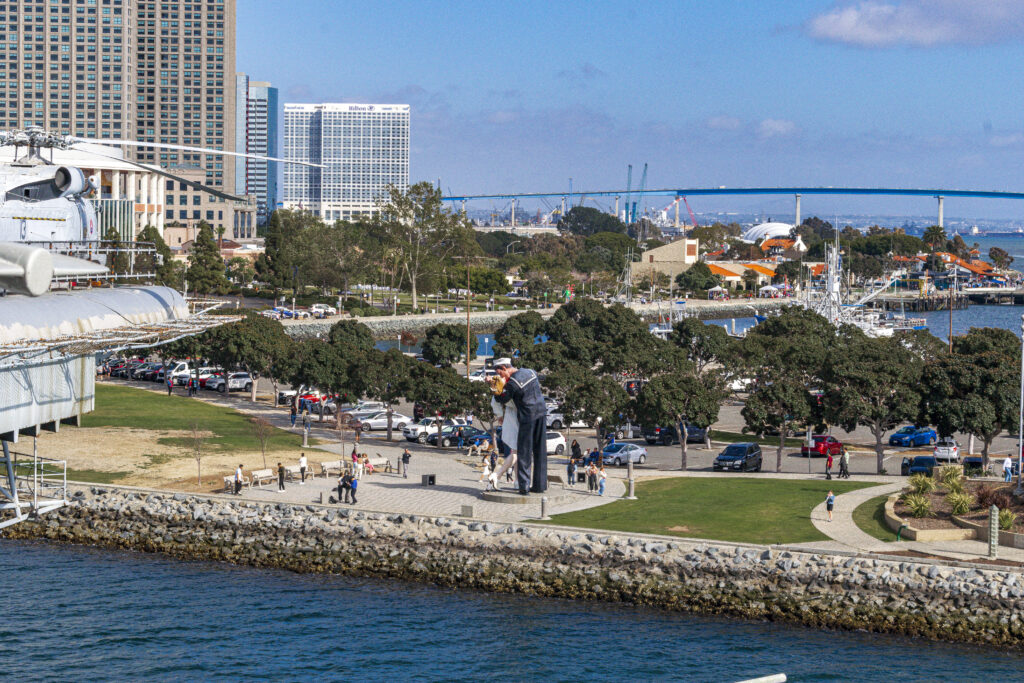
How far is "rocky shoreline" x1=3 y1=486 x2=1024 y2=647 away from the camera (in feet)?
108

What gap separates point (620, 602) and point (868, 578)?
7.20 meters

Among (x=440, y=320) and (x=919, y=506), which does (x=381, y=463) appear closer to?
(x=919, y=506)

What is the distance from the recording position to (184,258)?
15462cm

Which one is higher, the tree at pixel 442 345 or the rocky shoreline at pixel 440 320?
the rocky shoreline at pixel 440 320

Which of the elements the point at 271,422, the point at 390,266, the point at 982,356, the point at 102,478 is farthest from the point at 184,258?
the point at 982,356

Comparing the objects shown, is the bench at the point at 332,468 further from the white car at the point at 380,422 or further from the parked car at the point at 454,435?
the white car at the point at 380,422

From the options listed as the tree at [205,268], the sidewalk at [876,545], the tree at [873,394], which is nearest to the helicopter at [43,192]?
the sidewalk at [876,545]

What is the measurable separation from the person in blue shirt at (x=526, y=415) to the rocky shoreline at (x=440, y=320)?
53.5 meters

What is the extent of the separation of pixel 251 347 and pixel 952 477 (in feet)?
130

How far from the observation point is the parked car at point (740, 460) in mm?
49156

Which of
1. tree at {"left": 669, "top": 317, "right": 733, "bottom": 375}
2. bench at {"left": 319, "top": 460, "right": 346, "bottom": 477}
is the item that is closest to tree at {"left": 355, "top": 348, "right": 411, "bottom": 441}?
bench at {"left": 319, "top": 460, "right": 346, "bottom": 477}

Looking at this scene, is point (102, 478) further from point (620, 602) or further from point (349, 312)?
point (349, 312)

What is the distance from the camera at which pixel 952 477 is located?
40.7 metres

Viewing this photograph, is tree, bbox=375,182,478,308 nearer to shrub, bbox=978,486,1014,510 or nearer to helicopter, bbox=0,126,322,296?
helicopter, bbox=0,126,322,296
